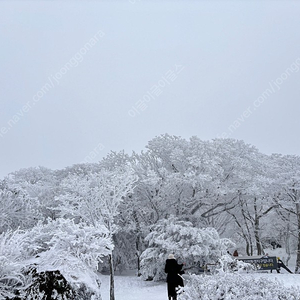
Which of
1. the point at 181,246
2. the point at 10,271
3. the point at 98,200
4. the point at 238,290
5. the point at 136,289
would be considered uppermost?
the point at 98,200

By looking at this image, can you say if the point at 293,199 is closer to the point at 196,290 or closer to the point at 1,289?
the point at 196,290

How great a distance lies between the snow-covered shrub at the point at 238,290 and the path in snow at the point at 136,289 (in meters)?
7.34

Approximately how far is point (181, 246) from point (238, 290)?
10828 millimetres

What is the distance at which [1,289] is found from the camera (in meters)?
6.54

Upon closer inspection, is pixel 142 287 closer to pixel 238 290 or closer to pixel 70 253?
pixel 70 253

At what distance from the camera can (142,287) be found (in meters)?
16.5

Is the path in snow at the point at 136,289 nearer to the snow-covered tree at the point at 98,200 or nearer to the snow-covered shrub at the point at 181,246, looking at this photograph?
the snow-covered shrub at the point at 181,246

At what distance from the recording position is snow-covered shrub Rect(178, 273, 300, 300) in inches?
200

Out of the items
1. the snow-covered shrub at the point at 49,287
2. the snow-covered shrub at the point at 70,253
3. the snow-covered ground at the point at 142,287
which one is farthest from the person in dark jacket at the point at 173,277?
the snow-covered ground at the point at 142,287

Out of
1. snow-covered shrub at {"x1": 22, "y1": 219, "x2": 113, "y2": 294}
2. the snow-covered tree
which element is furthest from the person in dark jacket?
the snow-covered tree

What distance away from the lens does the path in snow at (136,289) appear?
13.5 metres

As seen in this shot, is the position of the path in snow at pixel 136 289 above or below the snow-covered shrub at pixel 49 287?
below

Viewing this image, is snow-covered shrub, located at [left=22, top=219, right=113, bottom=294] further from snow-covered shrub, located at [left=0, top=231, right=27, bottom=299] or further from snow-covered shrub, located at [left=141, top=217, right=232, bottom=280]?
snow-covered shrub, located at [left=141, top=217, right=232, bottom=280]

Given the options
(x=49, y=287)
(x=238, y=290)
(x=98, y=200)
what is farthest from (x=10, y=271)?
(x=98, y=200)
